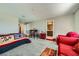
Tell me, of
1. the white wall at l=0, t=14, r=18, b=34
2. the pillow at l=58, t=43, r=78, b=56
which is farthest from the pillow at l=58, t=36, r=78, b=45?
the white wall at l=0, t=14, r=18, b=34

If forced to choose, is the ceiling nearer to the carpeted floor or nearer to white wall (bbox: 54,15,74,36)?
white wall (bbox: 54,15,74,36)

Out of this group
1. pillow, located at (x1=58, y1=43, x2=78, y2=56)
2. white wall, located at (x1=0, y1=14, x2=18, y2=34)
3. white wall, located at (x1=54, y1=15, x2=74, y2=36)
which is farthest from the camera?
white wall, located at (x1=54, y1=15, x2=74, y2=36)

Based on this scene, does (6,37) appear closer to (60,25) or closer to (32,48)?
(32,48)

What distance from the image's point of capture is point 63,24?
2.28m

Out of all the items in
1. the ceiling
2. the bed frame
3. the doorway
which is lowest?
the bed frame

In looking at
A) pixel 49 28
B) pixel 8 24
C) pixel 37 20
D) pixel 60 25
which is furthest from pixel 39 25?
pixel 8 24

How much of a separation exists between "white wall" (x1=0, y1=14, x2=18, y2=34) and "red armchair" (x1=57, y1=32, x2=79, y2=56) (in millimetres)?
985

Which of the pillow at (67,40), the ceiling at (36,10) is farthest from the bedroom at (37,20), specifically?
the pillow at (67,40)

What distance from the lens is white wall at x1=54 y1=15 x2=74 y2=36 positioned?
2.21m

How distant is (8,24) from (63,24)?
1.20m

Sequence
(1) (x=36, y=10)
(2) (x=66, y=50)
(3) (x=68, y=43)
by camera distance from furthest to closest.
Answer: (3) (x=68, y=43) < (1) (x=36, y=10) < (2) (x=66, y=50)

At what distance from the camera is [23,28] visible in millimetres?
2256

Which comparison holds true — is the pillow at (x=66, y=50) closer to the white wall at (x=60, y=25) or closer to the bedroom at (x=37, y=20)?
the bedroom at (x=37, y=20)

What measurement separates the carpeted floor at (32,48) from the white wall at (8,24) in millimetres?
405
